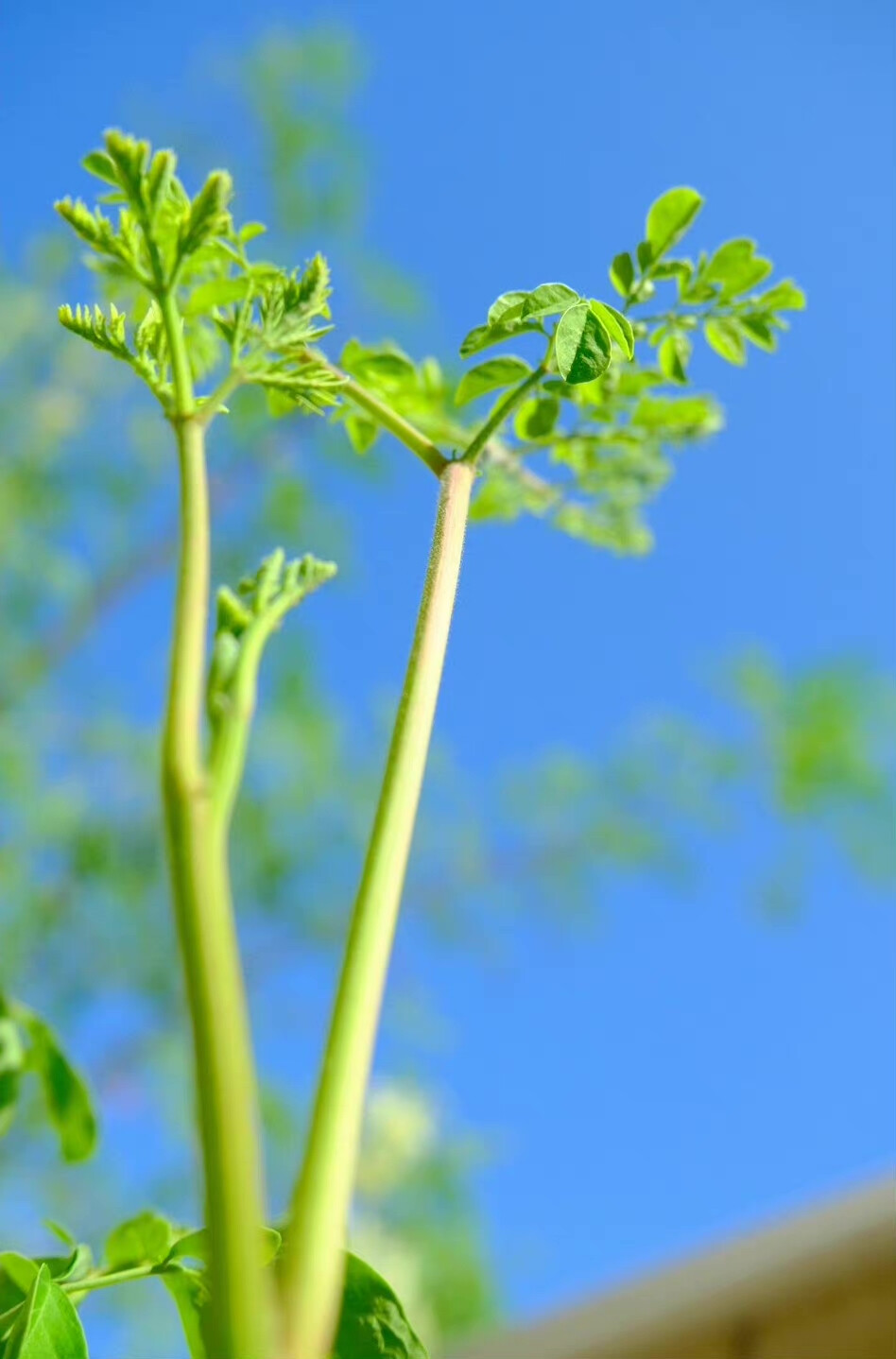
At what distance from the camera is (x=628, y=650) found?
6703mm

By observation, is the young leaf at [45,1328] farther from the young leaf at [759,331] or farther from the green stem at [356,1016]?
the young leaf at [759,331]

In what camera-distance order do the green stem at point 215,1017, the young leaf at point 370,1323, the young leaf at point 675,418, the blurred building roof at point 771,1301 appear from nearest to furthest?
the green stem at point 215,1017, the young leaf at point 370,1323, the young leaf at point 675,418, the blurred building roof at point 771,1301

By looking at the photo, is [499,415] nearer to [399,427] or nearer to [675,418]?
[399,427]

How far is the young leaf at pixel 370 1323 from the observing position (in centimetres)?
22

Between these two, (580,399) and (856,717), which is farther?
(856,717)

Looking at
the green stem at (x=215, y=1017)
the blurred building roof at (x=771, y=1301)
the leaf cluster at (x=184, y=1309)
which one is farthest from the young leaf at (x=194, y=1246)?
the blurred building roof at (x=771, y=1301)

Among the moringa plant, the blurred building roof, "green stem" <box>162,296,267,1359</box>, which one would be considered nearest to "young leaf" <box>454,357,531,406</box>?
the moringa plant

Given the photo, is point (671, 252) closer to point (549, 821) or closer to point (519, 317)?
point (519, 317)

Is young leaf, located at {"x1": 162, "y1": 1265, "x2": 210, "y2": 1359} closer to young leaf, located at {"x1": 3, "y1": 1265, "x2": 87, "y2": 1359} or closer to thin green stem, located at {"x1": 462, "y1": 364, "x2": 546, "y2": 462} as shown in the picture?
young leaf, located at {"x1": 3, "y1": 1265, "x2": 87, "y2": 1359}

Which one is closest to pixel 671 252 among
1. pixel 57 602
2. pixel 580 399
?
pixel 580 399

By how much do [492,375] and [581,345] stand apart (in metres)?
0.05

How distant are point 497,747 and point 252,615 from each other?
631 centimetres

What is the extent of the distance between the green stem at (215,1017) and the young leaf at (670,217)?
161 mm

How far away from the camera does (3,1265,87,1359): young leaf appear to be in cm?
21
